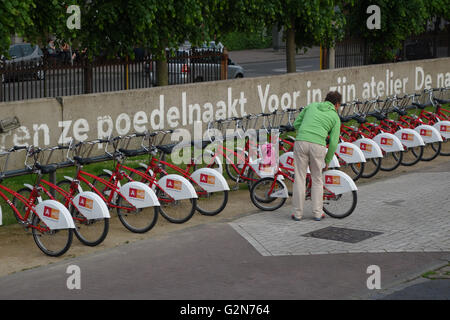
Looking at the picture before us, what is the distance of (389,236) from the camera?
10.4m

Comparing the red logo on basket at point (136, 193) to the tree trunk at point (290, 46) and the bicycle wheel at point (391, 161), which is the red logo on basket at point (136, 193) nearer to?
the bicycle wheel at point (391, 161)

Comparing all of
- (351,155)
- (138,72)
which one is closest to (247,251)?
(351,155)

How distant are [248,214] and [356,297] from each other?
3892 mm

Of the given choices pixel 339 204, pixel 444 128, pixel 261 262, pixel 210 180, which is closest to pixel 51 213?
pixel 261 262

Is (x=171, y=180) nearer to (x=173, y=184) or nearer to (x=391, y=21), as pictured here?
(x=173, y=184)

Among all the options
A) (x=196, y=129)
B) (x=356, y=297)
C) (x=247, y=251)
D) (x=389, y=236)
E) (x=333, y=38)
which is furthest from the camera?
(x=333, y=38)

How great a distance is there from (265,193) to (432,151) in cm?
511

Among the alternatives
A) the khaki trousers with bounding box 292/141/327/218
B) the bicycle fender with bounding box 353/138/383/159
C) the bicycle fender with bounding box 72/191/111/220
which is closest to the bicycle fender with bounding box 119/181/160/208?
the bicycle fender with bounding box 72/191/111/220

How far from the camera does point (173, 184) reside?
35.7 feet

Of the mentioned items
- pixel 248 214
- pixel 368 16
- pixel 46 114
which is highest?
pixel 368 16

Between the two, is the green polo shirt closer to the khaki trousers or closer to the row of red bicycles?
the khaki trousers

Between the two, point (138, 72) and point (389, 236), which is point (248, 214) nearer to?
point (389, 236)

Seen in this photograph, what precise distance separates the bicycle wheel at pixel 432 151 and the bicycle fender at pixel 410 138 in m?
0.96

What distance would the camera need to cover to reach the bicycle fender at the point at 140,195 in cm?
1025
